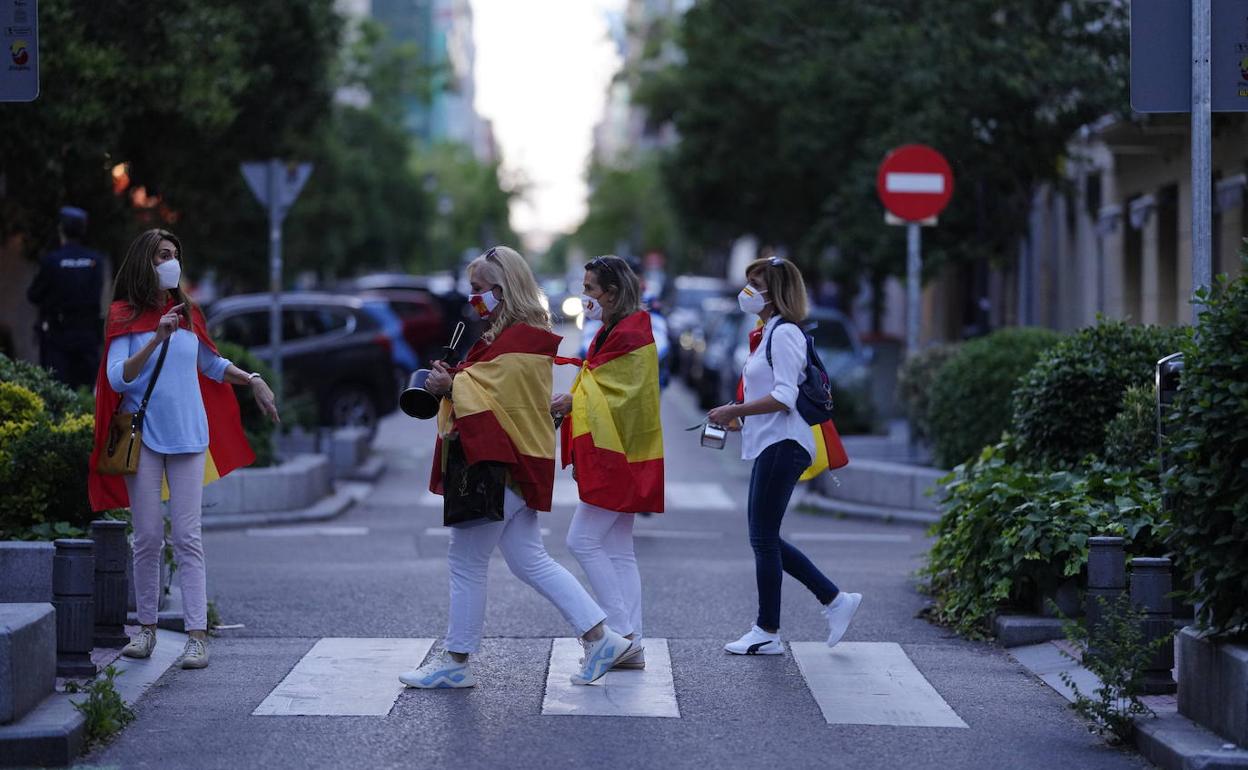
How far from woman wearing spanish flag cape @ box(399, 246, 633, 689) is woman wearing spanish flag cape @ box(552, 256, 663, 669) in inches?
13.0

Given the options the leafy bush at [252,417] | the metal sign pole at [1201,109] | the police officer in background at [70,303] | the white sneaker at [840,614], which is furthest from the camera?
the leafy bush at [252,417]

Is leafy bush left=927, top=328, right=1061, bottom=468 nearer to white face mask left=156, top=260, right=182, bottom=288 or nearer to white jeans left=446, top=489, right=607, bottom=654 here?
white jeans left=446, top=489, right=607, bottom=654

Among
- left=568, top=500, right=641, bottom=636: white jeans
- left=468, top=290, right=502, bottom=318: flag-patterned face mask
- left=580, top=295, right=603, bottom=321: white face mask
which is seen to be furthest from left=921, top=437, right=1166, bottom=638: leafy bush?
left=468, top=290, right=502, bottom=318: flag-patterned face mask

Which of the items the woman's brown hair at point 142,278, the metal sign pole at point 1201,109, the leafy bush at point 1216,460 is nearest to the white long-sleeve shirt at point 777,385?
the metal sign pole at point 1201,109

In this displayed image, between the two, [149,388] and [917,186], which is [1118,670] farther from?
[917,186]

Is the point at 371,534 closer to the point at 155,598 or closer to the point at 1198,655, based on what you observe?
the point at 155,598

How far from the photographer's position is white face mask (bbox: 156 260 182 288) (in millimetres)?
7902

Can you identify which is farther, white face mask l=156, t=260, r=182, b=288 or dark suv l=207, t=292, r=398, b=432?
dark suv l=207, t=292, r=398, b=432

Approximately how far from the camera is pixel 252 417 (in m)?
15.5

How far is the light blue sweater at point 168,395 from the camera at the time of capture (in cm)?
790

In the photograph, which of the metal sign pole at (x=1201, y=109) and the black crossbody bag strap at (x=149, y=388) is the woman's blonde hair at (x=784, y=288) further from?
the black crossbody bag strap at (x=149, y=388)

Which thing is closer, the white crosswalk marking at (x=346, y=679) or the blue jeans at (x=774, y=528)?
the white crosswalk marking at (x=346, y=679)

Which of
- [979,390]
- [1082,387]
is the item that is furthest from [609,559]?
[979,390]

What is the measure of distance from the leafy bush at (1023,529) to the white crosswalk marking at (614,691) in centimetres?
172
